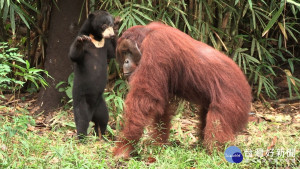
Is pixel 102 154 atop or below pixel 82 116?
below

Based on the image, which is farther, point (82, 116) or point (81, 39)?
point (82, 116)

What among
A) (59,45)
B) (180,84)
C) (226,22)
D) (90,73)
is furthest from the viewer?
(226,22)

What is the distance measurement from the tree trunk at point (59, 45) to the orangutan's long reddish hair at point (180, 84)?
1.76 m

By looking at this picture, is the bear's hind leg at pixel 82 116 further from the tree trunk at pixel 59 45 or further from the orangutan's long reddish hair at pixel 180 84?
the tree trunk at pixel 59 45

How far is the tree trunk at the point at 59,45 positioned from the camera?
595cm

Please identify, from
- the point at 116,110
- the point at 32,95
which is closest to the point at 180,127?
the point at 116,110

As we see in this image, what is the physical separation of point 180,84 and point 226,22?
229 cm

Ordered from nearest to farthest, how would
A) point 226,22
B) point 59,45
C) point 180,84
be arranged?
point 180,84 < point 59,45 < point 226,22

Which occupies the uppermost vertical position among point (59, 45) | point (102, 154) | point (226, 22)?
point (226, 22)

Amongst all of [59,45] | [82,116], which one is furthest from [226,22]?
[82,116]

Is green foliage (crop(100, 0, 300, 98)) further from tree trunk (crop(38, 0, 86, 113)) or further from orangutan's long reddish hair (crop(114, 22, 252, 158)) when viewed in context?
orangutan's long reddish hair (crop(114, 22, 252, 158))

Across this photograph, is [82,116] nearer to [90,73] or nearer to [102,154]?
[90,73]

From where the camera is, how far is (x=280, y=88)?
23.4 ft

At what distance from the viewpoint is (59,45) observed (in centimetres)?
599
